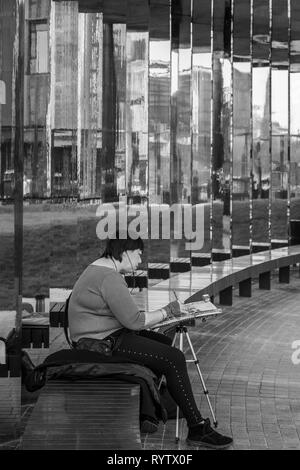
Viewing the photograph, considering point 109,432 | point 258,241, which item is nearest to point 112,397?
point 109,432

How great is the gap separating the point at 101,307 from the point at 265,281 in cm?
984

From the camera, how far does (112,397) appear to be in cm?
562

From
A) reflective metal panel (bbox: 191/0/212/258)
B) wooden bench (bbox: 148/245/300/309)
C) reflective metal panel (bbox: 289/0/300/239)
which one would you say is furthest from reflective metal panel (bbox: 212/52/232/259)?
reflective metal panel (bbox: 289/0/300/239)

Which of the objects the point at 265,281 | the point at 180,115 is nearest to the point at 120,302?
the point at 265,281

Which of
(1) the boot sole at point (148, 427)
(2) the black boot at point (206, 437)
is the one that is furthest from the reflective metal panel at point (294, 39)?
(1) the boot sole at point (148, 427)

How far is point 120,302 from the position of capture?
6.50m

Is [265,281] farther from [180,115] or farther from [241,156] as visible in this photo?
[241,156]

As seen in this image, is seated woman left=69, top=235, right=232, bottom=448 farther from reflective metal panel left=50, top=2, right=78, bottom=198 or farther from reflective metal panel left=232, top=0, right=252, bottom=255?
reflective metal panel left=232, top=0, right=252, bottom=255

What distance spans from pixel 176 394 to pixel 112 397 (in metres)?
0.98

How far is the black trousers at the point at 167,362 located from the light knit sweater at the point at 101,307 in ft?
0.50

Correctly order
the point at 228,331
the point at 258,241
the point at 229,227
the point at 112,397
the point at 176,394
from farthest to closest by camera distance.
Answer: the point at 258,241
the point at 229,227
the point at 228,331
the point at 176,394
the point at 112,397

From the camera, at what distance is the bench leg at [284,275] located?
56.6ft

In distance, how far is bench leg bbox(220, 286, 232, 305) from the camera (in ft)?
45.9
